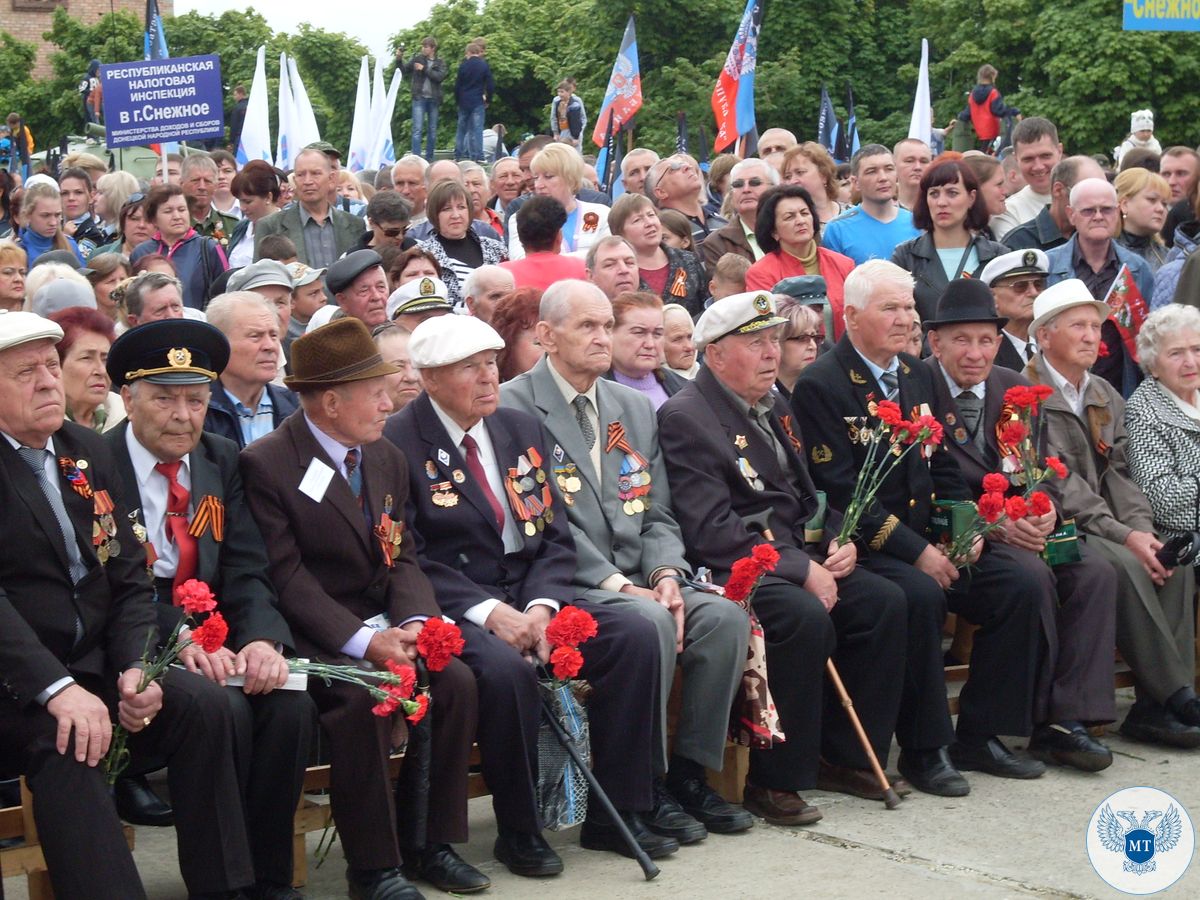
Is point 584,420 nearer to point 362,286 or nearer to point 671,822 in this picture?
point 671,822

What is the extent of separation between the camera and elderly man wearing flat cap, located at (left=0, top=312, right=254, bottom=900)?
491 cm

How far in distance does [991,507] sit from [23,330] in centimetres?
383

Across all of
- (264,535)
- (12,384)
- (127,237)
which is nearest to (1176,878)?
(264,535)

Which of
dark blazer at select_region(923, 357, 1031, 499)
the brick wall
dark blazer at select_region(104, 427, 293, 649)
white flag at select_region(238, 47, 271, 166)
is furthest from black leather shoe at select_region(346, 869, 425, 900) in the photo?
the brick wall

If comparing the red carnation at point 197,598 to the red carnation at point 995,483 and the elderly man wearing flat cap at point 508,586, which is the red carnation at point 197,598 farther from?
the red carnation at point 995,483

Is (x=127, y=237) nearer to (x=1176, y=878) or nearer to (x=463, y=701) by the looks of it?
(x=463, y=701)

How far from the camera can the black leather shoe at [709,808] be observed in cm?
631

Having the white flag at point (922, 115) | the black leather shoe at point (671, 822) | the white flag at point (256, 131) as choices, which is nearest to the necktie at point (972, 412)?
the black leather shoe at point (671, 822)

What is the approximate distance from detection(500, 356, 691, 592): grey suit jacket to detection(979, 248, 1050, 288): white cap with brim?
8.00 feet

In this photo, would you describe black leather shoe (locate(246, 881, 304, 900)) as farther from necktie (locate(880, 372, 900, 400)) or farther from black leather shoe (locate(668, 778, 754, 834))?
necktie (locate(880, 372, 900, 400))

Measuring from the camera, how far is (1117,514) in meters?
7.83

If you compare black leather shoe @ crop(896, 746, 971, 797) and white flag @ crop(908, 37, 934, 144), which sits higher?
white flag @ crop(908, 37, 934, 144)

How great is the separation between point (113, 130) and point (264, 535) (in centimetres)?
911

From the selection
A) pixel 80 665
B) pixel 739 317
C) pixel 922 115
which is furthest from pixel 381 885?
pixel 922 115
